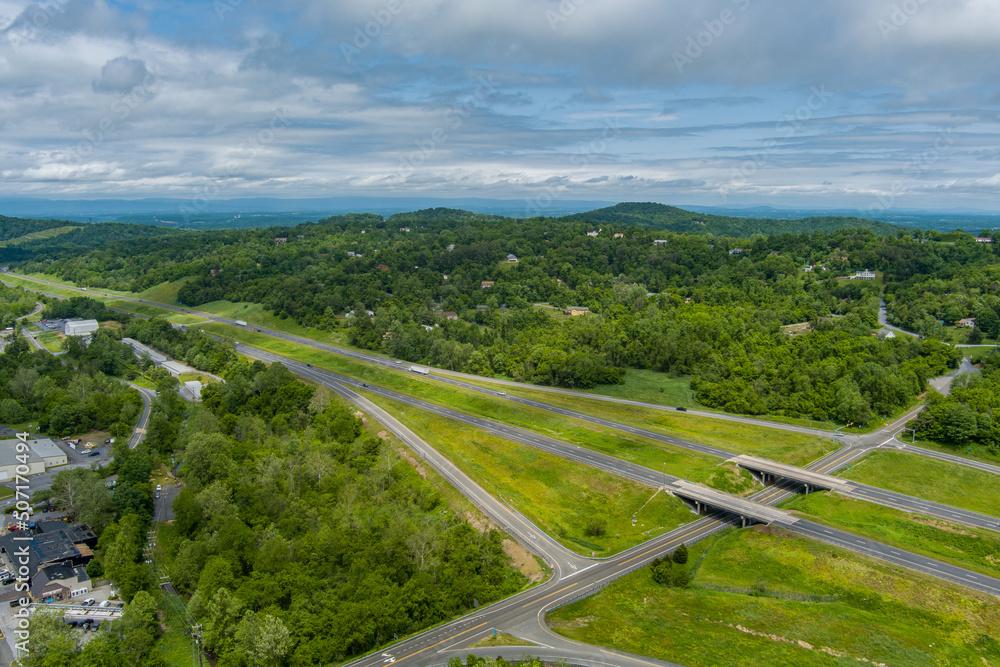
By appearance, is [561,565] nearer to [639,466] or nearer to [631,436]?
[639,466]

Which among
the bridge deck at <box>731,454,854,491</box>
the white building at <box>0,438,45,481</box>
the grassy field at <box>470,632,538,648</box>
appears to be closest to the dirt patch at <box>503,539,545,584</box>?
the grassy field at <box>470,632,538,648</box>

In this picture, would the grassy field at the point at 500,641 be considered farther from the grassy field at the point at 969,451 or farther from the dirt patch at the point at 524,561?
the grassy field at the point at 969,451

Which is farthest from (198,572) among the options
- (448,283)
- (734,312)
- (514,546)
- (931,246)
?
(931,246)

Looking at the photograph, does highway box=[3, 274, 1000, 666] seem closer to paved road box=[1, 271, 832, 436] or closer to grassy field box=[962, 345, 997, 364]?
paved road box=[1, 271, 832, 436]

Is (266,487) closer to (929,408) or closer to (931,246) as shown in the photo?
(929,408)

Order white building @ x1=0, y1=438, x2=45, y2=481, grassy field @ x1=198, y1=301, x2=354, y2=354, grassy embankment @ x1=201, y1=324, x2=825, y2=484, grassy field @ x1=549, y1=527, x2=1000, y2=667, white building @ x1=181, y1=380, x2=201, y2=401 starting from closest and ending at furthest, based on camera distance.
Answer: grassy field @ x1=549, y1=527, x2=1000, y2=667, white building @ x1=0, y1=438, x2=45, y2=481, grassy embankment @ x1=201, y1=324, x2=825, y2=484, white building @ x1=181, y1=380, x2=201, y2=401, grassy field @ x1=198, y1=301, x2=354, y2=354

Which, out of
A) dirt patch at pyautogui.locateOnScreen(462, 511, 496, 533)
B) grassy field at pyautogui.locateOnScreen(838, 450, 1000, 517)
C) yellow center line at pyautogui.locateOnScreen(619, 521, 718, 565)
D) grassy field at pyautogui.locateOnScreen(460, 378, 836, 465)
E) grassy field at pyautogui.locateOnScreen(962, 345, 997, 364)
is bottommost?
yellow center line at pyautogui.locateOnScreen(619, 521, 718, 565)

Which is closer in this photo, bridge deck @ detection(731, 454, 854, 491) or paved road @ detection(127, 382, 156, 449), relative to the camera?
bridge deck @ detection(731, 454, 854, 491)
